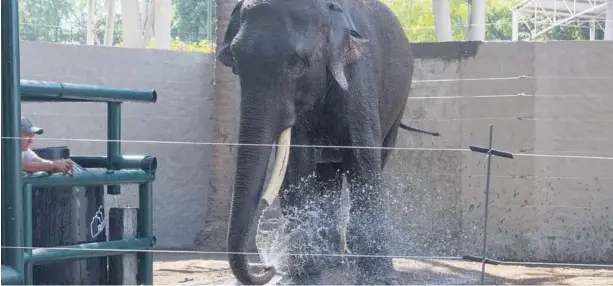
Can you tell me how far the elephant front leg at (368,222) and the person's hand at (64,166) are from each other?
2.82m

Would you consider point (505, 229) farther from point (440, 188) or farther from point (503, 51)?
point (503, 51)

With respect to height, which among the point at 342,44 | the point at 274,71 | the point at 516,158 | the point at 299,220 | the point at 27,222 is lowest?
the point at 299,220

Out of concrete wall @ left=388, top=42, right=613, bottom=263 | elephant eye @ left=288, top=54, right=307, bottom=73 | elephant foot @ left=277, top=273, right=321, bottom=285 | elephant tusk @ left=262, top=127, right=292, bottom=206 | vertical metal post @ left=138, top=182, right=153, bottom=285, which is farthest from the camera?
concrete wall @ left=388, top=42, right=613, bottom=263

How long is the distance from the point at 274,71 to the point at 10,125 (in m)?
2.72

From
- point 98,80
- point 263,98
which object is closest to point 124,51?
point 98,80

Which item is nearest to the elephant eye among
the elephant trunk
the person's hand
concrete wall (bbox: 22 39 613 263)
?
the elephant trunk

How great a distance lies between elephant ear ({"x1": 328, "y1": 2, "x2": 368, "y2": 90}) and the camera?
22.7 feet

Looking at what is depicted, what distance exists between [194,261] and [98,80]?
7.15ft

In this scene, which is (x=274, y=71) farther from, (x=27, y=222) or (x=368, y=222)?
(x=27, y=222)

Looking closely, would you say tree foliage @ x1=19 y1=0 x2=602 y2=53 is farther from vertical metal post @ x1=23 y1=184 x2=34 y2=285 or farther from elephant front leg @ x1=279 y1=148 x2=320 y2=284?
vertical metal post @ x1=23 y1=184 x2=34 y2=285

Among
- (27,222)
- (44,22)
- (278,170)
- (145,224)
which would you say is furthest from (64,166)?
(44,22)

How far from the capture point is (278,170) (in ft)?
20.5

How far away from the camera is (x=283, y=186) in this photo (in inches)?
298

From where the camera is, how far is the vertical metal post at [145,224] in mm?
4910
